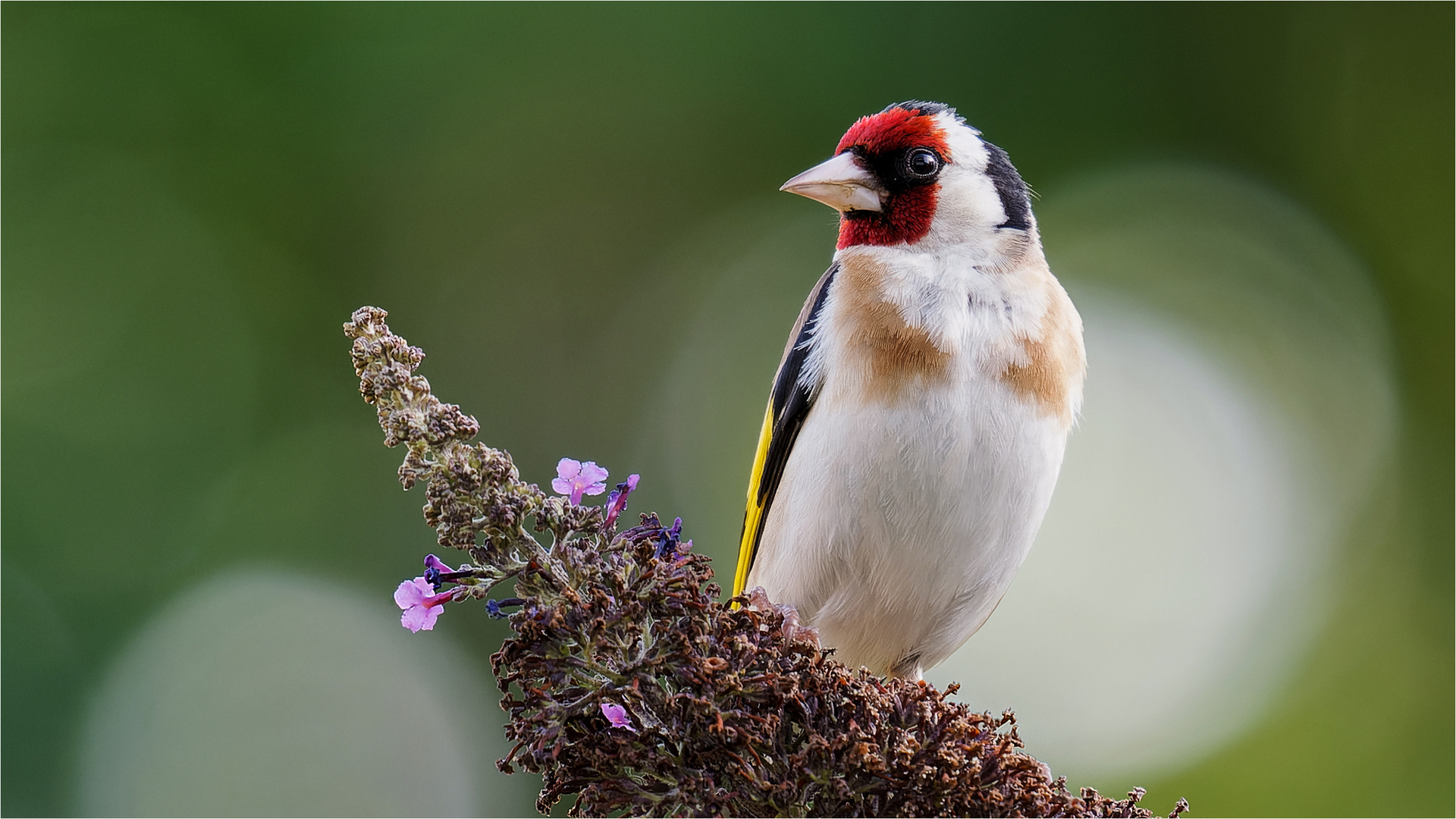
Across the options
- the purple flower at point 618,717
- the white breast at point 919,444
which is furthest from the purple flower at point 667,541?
the white breast at point 919,444

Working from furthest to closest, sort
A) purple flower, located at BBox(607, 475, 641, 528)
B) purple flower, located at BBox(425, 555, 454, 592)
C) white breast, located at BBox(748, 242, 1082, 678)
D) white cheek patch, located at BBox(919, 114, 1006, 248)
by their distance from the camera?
white cheek patch, located at BBox(919, 114, 1006, 248), white breast, located at BBox(748, 242, 1082, 678), purple flower, located at BBox(607, 475, 641, 528), purple flower, located at BBox(425, 555, 454, 592)

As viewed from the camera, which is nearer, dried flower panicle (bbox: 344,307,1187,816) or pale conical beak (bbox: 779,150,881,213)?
dried flower panicle (bbox: 344,307,1187,816)

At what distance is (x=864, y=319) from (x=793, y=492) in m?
0.52

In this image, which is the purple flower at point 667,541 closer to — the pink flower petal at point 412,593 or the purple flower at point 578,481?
the purple flower at point 578,481

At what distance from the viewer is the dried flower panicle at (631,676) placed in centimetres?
180

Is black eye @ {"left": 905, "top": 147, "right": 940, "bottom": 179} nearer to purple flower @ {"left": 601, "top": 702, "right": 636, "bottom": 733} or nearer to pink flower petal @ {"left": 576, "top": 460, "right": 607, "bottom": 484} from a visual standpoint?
pink flower petal @ {"left": 576, "top": 460, "right": 607, "bottom": 484}

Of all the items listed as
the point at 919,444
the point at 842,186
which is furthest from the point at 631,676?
the point at 842,186

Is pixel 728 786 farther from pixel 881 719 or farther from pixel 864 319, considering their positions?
pixel 864 319

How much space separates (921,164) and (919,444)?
94 centimetres

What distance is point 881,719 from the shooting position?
6.51ft

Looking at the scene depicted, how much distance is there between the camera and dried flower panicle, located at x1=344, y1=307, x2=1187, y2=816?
1805 mm

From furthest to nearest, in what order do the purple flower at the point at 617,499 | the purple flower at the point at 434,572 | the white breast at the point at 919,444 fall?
the white breast at the point at 919,444, the purple flower at the point at 617,499, the purple flower at the point at 434,572

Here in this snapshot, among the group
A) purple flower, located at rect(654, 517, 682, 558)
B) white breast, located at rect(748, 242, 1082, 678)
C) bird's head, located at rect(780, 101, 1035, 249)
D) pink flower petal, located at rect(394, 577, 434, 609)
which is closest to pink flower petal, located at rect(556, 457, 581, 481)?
purple flower, located at rect(654, 517, 682, 558)

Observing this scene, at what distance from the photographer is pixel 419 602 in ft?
5.95
